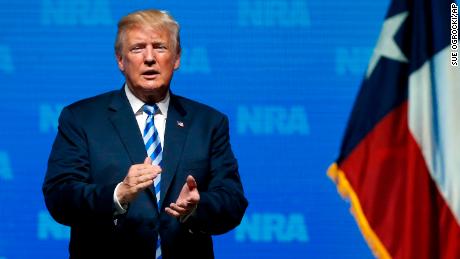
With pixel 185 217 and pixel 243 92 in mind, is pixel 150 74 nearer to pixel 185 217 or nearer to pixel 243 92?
pixel 185 217

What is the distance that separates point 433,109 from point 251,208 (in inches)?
54.5

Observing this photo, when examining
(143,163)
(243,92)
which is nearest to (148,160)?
(143,163)

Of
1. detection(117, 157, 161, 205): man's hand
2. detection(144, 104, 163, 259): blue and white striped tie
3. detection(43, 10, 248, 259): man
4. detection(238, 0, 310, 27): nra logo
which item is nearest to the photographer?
detection(117, 157, 161, 205): man's hand

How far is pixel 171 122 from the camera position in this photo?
9.79 feet

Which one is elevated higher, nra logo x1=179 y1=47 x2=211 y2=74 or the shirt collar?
the shirt collar

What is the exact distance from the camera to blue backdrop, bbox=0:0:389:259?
4086 millimetres

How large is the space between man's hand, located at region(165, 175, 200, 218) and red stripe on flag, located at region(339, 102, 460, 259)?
37cm

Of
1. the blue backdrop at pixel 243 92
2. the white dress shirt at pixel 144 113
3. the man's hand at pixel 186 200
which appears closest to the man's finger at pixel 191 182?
the man's hand at pixel 186 200

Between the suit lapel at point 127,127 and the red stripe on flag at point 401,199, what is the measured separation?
0.53 m

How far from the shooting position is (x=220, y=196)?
289 cm

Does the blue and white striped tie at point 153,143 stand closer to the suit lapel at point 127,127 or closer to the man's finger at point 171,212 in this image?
the suit lapel at point 127,127

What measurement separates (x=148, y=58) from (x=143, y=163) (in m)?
0.30

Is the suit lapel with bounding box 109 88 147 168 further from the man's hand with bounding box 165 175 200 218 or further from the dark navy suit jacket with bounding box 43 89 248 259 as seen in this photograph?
the man's hand with bounding box 165 175 200 218

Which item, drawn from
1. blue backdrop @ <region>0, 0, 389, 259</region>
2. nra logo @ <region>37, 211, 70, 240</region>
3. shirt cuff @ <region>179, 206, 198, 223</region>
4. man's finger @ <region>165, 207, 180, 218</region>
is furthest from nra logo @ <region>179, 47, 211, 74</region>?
man's finger @ <region>165, 207, 180, 218</region>
